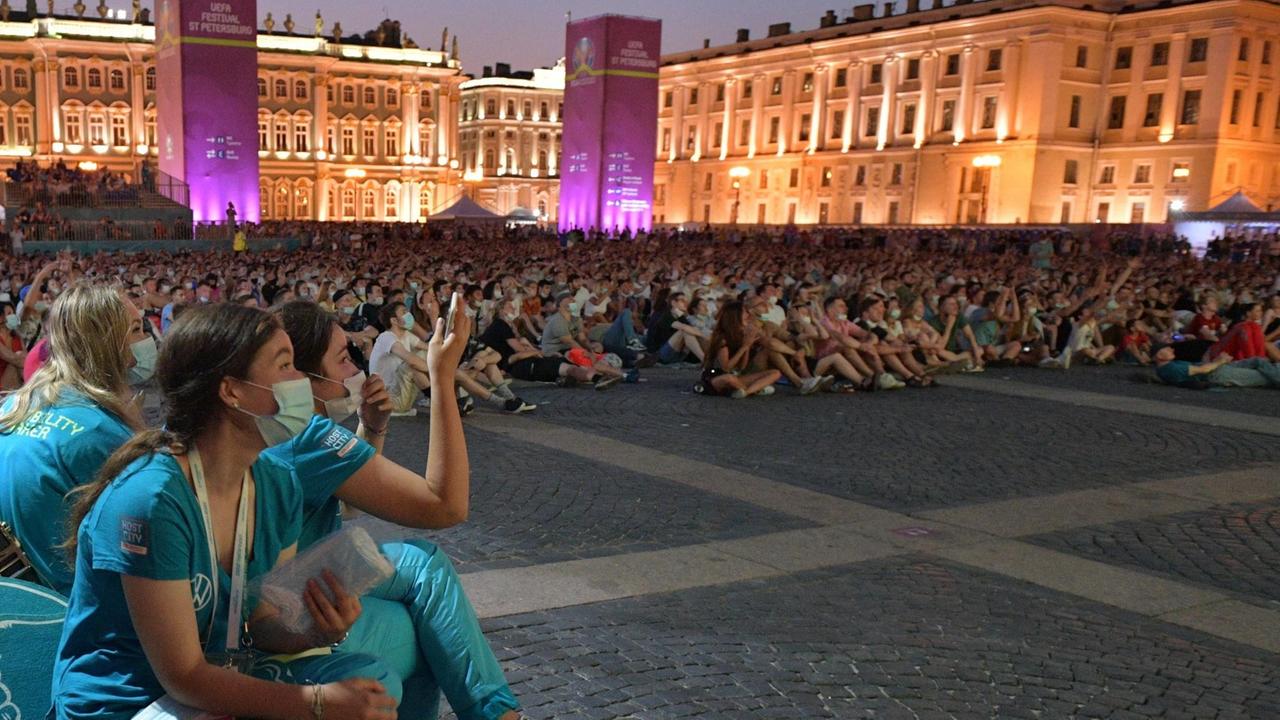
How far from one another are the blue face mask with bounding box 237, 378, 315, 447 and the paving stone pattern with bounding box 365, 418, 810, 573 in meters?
3.46

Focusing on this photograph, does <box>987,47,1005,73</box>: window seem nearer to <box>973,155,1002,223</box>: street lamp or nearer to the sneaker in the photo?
<box>973,155,1002,223</box>: street lamp

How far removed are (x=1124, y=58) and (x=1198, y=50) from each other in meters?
4.77

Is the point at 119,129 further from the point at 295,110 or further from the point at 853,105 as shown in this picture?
the point at 853,105

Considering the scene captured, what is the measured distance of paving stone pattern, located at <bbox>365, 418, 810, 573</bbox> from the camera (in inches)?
248

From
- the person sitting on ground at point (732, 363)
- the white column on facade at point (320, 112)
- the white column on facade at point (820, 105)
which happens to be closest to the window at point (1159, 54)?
the white column on facade at point (820, 105)

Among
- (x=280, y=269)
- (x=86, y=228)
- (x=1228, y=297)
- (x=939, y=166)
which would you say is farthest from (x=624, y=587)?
(x=939, y=166)

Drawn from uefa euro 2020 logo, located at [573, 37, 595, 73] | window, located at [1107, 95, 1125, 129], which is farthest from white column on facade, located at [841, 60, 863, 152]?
uefa euro 2020 logo, located at [573, 37, 595, 73]

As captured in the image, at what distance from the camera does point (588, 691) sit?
432cm

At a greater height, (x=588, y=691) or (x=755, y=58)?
(x=755, y=58)

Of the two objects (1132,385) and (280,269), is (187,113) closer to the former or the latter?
(280,269)

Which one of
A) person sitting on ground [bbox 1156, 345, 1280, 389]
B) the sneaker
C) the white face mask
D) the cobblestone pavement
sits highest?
the white face mask

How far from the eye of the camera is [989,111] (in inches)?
2746

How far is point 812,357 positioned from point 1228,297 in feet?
35.9

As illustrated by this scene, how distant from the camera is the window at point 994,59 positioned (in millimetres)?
68938
